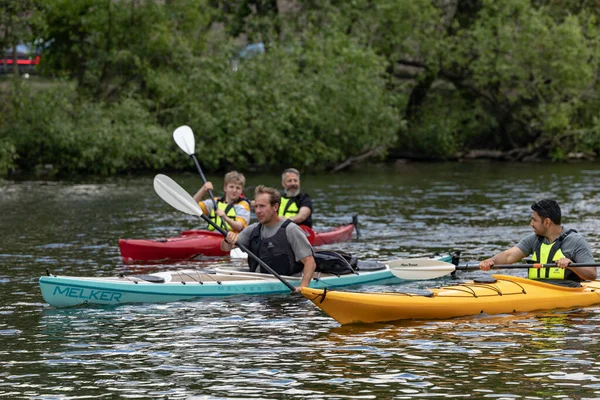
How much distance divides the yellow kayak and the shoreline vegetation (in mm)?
17974

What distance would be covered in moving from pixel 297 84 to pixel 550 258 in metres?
22.9

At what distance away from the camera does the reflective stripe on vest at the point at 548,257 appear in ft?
31.5

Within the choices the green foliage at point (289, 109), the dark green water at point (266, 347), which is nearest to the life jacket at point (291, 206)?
the dark green water at point (266, 347)

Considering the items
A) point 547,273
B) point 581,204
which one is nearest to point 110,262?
point 547,273

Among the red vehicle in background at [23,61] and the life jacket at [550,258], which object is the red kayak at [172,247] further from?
the red vehicle in background at [23,61]

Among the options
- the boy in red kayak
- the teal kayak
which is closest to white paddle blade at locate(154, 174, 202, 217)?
the teal kayak

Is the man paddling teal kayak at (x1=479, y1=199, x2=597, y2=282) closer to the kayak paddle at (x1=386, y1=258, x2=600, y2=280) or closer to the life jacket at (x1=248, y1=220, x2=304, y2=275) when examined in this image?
the kayak paddle at (x1=386, y1=258, x2=600, y2=280)

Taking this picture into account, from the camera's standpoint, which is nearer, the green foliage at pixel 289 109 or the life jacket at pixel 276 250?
the life jacket at pixel 276 250

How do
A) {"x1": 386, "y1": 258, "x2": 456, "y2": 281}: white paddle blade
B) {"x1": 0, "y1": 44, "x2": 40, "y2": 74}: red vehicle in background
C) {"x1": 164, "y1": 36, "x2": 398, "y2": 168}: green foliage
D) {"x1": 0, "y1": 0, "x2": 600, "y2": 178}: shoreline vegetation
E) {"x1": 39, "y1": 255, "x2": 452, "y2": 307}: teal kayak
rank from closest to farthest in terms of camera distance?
{"x1": 39, "y1": 255, "x2": 452, "y2": 307}: teal kayak → {"x1": 386, "y1": 258, "x2": 456, "y2": 281}: white paddle blade → {"x1": 0, "y1": 0, "x2": 600, "y2": 178}: shoreline vegetation → {"x1": 164, "y1": 36, "x2": 398, "y2": 168}: green foliage → {"x1": 0, "y1": 44, "x2": 40, "y2": 74}: red vehicle in background

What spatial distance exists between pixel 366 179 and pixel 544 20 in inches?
424

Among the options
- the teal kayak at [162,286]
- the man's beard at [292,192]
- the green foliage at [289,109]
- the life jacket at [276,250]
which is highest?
the green foliage at [289,109]

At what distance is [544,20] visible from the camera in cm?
3544

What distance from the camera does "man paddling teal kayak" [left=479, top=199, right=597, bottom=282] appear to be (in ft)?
31.1

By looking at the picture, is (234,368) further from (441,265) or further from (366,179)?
(366,179)
